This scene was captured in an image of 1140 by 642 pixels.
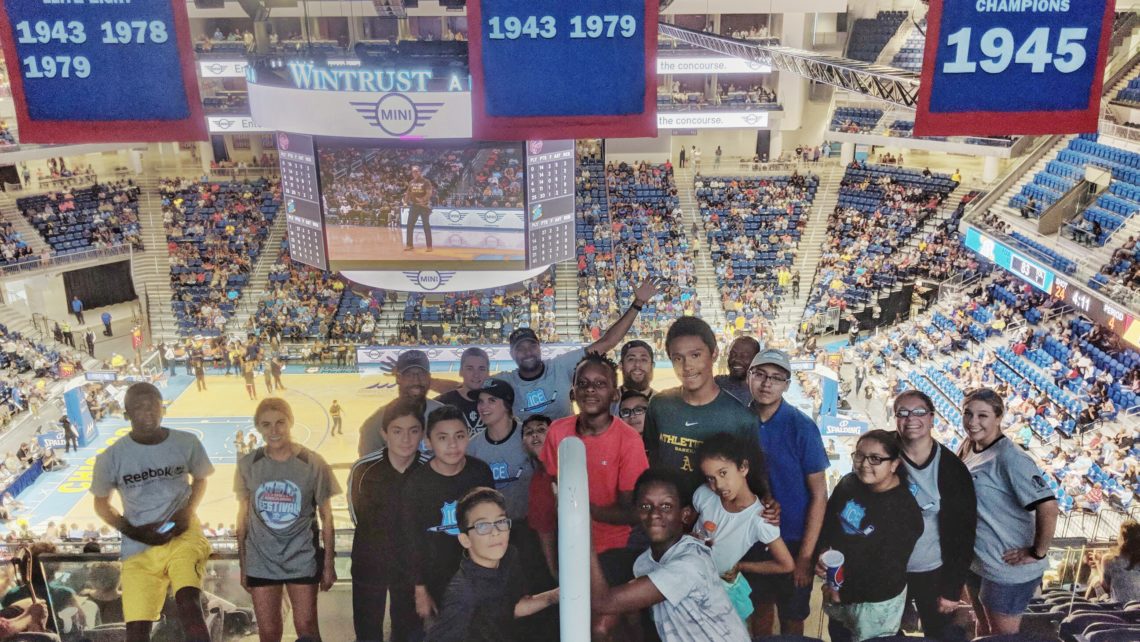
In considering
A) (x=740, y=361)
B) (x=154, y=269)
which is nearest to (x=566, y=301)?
(x=154, y=269)

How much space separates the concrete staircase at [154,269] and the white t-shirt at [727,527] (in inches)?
847

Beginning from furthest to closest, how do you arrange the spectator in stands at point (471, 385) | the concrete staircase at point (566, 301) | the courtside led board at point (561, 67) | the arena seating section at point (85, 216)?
the arena seating section at point (85, 216), the concrete staircase at point (566, 301), the courtside led board at point (561, 67), the spectator in stands at point (471, 385)

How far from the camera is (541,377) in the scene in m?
5.64

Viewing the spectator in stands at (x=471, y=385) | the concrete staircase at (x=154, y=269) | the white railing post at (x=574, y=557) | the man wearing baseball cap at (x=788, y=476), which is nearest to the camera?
the white railing post at (x=574, y=557)

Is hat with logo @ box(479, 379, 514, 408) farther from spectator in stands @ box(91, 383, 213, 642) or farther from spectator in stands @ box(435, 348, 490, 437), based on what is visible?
spectator in stands @ box(91, 383, 213, 642)

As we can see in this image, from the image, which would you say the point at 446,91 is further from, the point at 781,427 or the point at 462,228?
the point at 781,427

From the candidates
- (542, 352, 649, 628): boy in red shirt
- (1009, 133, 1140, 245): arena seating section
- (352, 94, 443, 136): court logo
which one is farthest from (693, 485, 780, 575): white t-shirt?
(1009, 133, 1140, 245): arena seating section

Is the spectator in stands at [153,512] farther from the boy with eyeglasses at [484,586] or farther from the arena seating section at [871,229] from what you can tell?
the arena seating section at [871,229]

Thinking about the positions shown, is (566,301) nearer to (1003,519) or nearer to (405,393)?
(405,393)

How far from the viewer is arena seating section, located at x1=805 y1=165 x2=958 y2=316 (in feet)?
72.2

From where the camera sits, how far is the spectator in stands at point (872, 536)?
3.88 metres

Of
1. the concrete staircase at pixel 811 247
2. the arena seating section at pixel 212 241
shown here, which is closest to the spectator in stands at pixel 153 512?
the concrete staircase at pixel 811 247

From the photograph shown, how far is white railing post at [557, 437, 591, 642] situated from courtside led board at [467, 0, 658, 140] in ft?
13.0

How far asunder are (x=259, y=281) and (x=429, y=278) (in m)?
7.19
